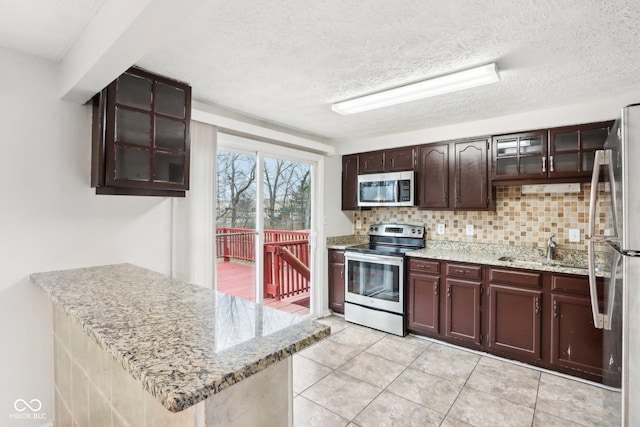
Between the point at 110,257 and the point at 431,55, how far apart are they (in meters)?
2.44

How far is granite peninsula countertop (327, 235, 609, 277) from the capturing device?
2.74 meters

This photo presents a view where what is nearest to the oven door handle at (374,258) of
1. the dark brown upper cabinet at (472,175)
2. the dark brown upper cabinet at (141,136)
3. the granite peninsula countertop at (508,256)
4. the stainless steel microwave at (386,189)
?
the granite peninsula countertop at (508,256)

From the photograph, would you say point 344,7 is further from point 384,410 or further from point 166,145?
point 384,410

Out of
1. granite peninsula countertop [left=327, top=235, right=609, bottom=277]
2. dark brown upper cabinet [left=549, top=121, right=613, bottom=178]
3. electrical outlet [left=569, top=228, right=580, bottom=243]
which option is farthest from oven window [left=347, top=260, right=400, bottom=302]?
dark brown upper cabinet [left=549, top=121, right=613, bottom=178]

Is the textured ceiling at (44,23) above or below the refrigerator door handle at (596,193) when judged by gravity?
above

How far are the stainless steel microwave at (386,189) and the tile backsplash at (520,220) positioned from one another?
0.36 metres

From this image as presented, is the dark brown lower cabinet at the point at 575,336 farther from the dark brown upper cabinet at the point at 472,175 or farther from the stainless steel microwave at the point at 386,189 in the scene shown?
the stainless steel microwave at the point at 386,189

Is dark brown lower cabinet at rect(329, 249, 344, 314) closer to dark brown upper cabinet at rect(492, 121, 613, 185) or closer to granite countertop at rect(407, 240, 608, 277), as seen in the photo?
granite countertop at rect(407, 240, 608, 277)

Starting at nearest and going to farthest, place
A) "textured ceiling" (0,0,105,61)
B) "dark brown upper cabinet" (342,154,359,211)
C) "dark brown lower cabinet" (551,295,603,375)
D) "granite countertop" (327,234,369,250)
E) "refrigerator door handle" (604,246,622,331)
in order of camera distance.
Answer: "textured ceiling" (0,0,105,61) < "refrigerator door handle" (604,246,622,331) < "dark brown lower cabinet" (551,295,603,375) < "granite countertop" (327,234,369,250) < "dark brown upper cabinet" (342,154,359,211)

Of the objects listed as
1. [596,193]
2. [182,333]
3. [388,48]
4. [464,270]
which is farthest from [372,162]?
[182,333]

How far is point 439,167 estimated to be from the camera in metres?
3.58

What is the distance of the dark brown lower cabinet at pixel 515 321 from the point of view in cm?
278

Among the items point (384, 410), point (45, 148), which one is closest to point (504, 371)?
point (384, 410)

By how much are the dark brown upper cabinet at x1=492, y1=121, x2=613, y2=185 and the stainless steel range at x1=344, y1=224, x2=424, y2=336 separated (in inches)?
47.3
